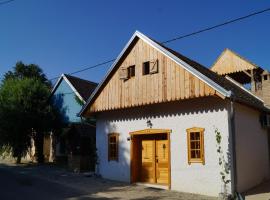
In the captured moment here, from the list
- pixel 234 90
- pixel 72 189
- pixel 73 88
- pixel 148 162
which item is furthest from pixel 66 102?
pixel 234 90

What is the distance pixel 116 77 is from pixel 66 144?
11.4 metres

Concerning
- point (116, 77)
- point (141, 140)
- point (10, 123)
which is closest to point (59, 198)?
point (141, 140)

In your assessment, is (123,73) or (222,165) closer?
(222,165)

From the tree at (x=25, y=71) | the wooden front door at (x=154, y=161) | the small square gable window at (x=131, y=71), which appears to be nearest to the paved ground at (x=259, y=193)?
the wooden front door at (x=154, y=161)

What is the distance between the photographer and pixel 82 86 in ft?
92.0

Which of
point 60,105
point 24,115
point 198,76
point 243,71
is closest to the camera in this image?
point 198,76

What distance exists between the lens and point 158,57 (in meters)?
15.6

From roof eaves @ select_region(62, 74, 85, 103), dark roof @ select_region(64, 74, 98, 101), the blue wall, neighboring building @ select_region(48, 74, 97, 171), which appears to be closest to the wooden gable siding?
neighboring building @ select_region(48, 74, 97, 171)

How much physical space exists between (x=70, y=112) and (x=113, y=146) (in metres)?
9.88

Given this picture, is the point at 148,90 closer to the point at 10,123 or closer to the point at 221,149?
the point at 221,149

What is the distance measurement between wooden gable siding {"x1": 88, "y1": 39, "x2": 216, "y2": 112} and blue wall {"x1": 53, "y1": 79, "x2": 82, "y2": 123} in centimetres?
831

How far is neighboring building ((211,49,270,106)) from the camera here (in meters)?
22.9

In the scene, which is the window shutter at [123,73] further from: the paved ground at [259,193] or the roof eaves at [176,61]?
the paved ground at [259,193]

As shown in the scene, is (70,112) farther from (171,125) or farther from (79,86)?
(171,125)
